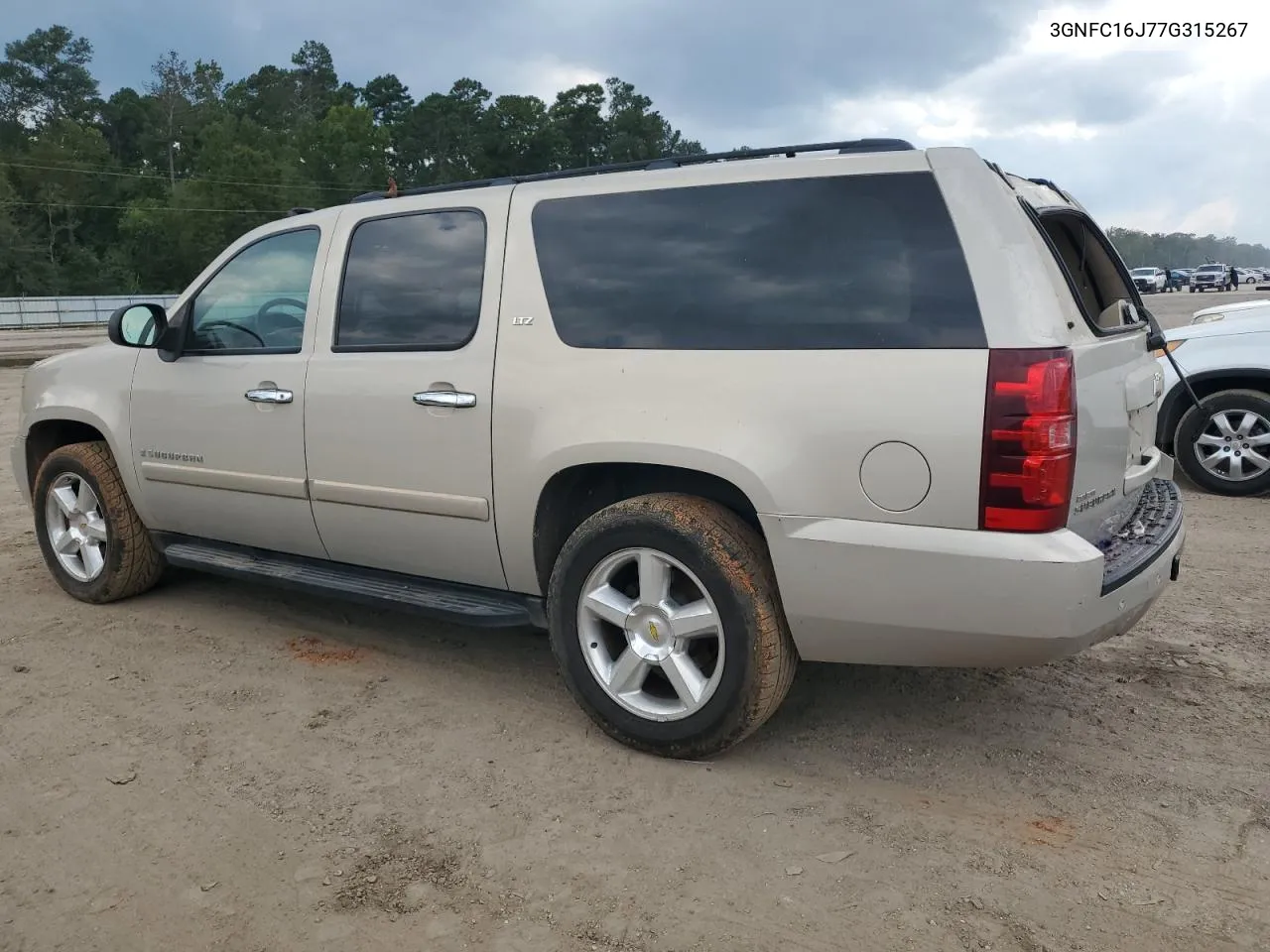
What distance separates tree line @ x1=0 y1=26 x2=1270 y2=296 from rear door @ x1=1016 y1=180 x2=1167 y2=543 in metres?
79.3

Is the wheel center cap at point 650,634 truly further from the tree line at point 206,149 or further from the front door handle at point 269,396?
the tree line at point 206,149

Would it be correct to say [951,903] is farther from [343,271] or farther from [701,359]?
[343,271]

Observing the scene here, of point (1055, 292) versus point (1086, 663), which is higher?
point (1055, 292)

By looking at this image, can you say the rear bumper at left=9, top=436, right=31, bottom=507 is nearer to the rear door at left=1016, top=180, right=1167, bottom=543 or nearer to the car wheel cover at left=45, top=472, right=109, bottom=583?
the car wheel cover at left=45, top=472, right=109, bottom=583

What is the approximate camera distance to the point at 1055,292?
2.93m

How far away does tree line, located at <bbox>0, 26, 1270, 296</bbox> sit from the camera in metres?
78.1

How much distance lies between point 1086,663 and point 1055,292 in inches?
73.5

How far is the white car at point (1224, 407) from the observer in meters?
6.96

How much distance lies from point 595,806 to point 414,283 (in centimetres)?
205

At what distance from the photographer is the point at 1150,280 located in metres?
56.3

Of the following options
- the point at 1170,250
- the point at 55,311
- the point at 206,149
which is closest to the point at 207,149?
the point at 206,149

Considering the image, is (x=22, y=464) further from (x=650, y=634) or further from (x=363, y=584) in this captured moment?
(x=650, y=634)

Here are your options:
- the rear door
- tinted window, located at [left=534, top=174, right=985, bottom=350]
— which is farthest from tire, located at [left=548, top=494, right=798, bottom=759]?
the rear door

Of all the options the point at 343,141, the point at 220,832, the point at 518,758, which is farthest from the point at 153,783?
the point at 343,141
